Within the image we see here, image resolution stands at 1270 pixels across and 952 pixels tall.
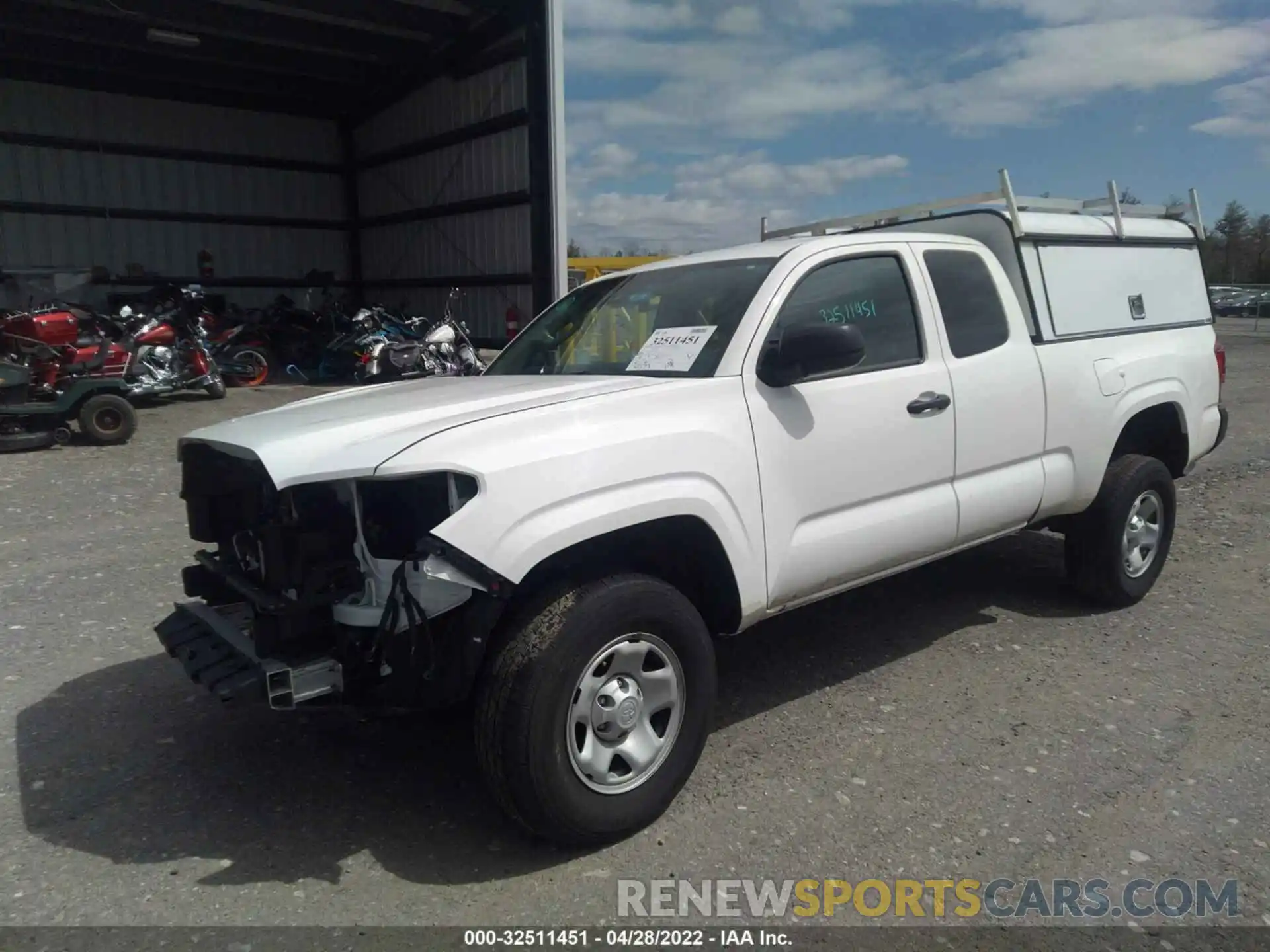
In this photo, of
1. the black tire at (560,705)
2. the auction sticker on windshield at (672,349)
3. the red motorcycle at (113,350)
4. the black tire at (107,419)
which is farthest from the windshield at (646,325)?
the red motorcycle at (113,350)

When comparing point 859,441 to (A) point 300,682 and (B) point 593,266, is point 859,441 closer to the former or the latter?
(A) point 300,682

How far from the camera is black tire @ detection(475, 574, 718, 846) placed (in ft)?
9.17

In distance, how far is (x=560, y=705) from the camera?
2.84 m

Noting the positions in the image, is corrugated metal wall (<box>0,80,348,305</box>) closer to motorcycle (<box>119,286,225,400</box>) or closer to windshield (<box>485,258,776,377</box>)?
motorcycle (<box>119,286,225,400</box>)

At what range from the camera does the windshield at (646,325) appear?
3.67 meters

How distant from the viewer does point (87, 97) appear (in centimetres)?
1716

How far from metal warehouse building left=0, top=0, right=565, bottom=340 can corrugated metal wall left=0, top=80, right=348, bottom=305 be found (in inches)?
1.3

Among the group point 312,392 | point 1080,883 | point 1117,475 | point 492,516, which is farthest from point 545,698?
→ point 312,392

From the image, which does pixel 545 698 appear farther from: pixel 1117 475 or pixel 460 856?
pixel 1117 475

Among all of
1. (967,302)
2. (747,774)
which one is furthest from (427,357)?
(747,774)

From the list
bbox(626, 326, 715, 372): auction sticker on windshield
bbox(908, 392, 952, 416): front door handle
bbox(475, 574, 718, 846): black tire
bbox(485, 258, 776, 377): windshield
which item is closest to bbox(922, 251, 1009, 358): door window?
bbox(908, 392, 952, 416): front door handle

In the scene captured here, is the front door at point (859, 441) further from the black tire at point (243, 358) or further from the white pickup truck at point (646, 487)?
the black tire at point (243, 358)

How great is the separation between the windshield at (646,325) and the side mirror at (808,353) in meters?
0.19

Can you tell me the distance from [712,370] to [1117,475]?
2692 mm
